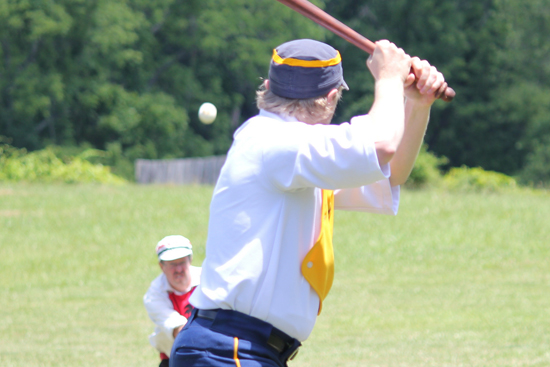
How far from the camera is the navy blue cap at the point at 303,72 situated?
2619 mm

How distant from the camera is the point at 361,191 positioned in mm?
3072

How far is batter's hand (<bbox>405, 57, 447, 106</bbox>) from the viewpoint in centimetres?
271

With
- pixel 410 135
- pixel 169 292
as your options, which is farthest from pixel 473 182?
pixel 410 135

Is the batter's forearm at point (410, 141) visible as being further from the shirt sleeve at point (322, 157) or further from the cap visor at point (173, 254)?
the cap visor at point (173, 254)

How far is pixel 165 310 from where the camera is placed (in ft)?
17.7

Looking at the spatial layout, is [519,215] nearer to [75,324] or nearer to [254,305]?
[75,324]

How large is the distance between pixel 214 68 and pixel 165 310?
37.4 meters

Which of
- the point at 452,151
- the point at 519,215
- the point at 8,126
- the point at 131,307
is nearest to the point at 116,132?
the point at 8,126

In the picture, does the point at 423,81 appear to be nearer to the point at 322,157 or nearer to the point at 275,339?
the point at 322,157

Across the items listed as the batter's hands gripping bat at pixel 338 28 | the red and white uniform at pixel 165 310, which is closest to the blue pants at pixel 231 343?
the batter's hands gripping bat at pixel 338 28

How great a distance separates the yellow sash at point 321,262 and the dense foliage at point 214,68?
31.9 m

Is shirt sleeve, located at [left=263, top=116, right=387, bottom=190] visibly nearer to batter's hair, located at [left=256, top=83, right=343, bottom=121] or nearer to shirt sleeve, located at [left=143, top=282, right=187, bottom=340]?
batter's hair, located at [left=256, top=83, right=343, bottom=121]

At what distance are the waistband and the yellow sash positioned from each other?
0.20 meters

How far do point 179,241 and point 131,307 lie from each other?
21.9ft
